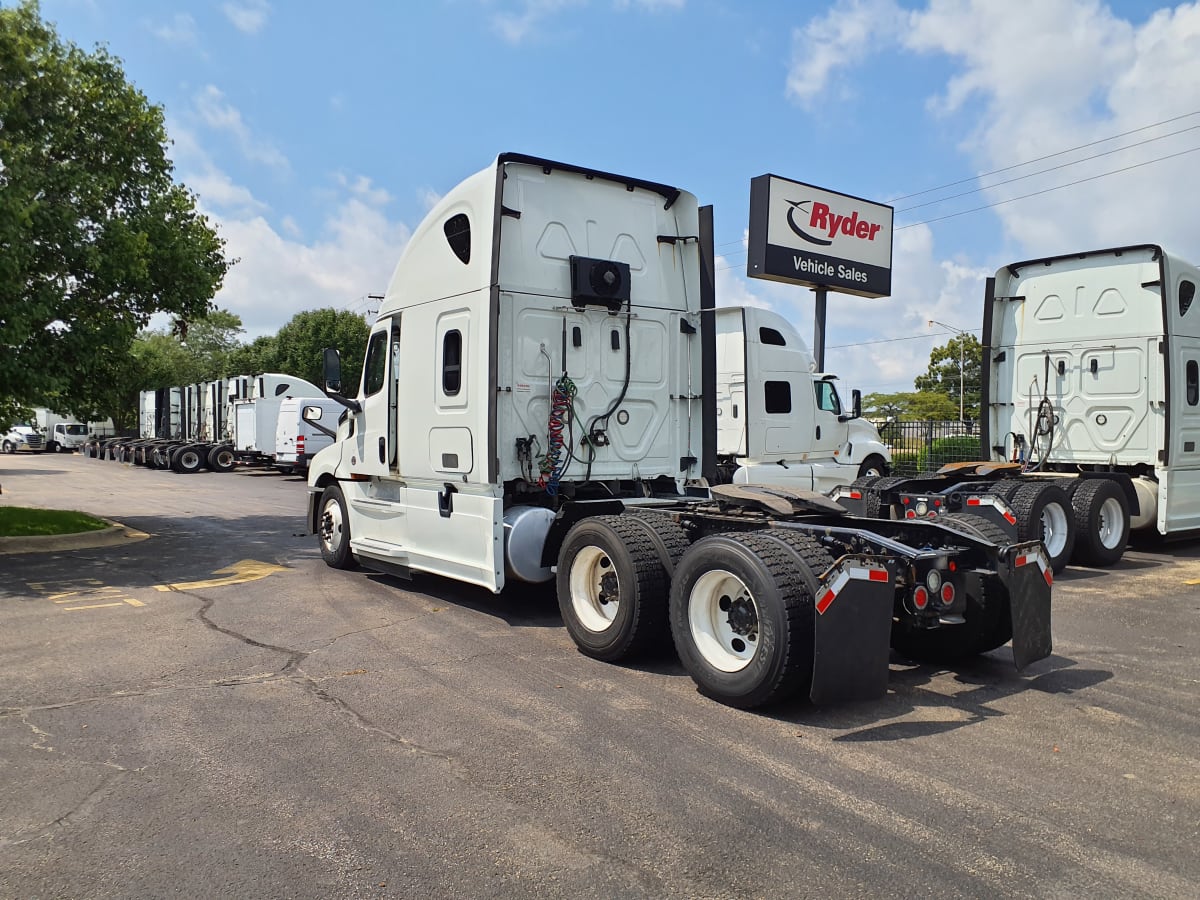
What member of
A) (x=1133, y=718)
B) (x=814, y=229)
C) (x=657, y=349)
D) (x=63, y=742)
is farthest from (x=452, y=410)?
(x=814, y=229)

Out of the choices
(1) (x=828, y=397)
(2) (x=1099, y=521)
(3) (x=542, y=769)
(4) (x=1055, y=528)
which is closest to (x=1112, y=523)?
(2) (x=1099, y=521)

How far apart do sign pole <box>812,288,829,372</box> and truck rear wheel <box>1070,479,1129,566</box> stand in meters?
6.29

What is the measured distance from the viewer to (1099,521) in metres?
10.4

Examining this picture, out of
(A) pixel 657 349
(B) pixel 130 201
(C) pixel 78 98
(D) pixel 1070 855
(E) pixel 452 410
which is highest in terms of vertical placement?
(C) pixel 78 98

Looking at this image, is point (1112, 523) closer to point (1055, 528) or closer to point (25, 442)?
point (1055, 528)

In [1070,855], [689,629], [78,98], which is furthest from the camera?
[78,98]

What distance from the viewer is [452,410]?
784 centimetres

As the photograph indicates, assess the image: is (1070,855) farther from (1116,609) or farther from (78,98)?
(78,98)

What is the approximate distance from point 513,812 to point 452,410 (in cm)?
453

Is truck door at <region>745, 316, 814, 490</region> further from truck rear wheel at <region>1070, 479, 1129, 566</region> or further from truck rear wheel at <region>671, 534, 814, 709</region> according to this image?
truck rear wheel at <region>671, 534, 814, 709</region>

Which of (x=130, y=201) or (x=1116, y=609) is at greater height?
(x=130, y=201)

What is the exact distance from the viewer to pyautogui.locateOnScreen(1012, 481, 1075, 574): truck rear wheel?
370 inches

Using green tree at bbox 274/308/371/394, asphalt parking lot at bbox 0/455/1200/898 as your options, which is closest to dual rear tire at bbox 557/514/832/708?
asphalt parking lot at bbox 0/455/1200/898

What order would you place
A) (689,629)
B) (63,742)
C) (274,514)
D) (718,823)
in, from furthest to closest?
(274,514) → (689,629) → (63,742) → (718,823)
